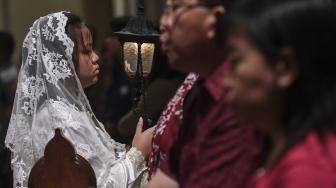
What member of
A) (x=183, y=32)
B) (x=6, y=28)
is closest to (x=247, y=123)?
(x=183, y=32)

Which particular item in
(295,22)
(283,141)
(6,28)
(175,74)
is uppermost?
(295,22)

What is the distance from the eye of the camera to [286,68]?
2691mm

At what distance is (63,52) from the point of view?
5.01m

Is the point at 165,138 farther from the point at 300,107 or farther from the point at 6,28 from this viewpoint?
the point at 6,28

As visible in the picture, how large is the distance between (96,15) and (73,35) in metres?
7.66

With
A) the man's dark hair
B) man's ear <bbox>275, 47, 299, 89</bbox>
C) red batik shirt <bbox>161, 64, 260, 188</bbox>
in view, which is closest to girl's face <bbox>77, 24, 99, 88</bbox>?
red batik shirt <bbox>161, 64, 260, 188</bbox>

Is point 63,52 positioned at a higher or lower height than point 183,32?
lower

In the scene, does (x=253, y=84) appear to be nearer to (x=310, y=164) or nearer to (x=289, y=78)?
(x=289, y=78)

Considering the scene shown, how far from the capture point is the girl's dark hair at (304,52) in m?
2.69

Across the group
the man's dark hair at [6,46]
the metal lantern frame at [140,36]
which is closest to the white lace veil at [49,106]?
the metal lantern frame at [140,36]

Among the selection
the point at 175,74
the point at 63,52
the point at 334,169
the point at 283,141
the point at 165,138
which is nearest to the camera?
the point at 334,169

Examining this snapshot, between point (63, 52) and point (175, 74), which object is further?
point (175, 74)

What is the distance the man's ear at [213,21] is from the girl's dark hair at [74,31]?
6.05ft

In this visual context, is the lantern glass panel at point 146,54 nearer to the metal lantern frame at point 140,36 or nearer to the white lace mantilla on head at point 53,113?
the metal lantern frame at point 140,36
